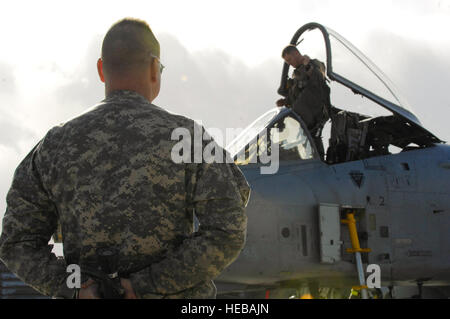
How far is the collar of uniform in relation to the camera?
2545 mm

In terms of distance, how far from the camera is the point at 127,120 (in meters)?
2.44

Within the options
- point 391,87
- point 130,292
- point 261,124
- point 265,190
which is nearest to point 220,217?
point 130,292

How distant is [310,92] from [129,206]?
6.31m

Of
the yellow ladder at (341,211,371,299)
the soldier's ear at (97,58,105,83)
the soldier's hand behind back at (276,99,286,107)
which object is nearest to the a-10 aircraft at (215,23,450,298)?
the yellow ladder at (341,211,371,299)

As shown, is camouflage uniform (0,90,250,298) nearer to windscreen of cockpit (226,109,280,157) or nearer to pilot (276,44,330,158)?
windscreen of cockpit (226,109,280,157)

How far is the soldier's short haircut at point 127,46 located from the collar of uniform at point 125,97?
3.8 inches

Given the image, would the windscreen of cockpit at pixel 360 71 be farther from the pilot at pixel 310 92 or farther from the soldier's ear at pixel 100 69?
the soldier's ear at pixel 100 69

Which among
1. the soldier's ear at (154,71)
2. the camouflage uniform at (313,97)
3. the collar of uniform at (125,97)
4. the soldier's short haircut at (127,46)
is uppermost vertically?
the camouflage uniform at (313,97)

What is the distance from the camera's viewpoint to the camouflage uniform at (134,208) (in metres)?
2.35

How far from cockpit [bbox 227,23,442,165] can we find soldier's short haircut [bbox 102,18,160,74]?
187 inches

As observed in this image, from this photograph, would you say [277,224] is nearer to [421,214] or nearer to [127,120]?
[421,214]

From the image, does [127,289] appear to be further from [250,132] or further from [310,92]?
[310,92]

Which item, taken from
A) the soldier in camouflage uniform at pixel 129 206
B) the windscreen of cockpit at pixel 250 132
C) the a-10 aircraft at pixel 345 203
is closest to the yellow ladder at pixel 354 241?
the a-10 aircraft at pixel 345 203

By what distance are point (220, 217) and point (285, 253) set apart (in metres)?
4.51
